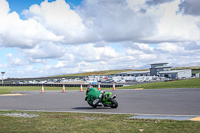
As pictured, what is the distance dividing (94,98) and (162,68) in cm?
10084

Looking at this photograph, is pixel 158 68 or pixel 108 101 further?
pixel 158 68

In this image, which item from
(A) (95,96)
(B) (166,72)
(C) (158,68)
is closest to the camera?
(A) (95,96)

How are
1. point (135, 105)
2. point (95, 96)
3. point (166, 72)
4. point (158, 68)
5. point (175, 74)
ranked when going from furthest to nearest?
1. point (158, 68)
2. point (166, 72)
3. point (175, 74)
4. point (135, 105)
5. point (95, 96)

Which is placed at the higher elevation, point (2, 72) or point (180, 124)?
point (2, 72)

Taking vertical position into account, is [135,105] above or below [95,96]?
below

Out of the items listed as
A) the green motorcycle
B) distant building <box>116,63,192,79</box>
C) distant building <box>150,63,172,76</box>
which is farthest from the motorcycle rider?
distant building <box>150,63,172,76</box>

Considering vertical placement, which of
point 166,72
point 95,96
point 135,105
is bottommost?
point 135,105

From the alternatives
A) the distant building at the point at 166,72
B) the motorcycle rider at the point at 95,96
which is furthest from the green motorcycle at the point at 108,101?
the distant building at the point at 166,72

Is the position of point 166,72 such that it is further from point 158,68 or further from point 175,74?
point 158,68

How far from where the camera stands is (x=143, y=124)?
8.66m

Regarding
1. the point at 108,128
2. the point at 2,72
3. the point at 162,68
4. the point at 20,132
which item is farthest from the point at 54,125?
the point at 162,68

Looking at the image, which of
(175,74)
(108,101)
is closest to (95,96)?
(108,101)

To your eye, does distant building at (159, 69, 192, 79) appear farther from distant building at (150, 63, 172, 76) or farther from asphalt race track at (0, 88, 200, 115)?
asphalt race track at (0, 88, 200, 115)

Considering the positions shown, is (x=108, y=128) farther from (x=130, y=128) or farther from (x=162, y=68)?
(x=162, y=68)
